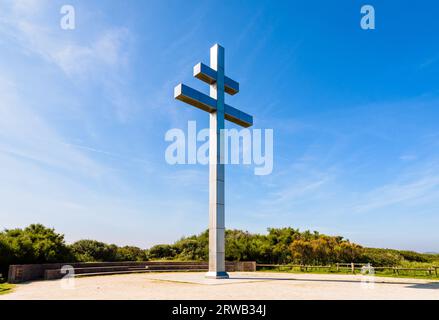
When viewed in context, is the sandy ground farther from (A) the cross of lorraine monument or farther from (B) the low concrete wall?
(A) the cross of lorraine monument

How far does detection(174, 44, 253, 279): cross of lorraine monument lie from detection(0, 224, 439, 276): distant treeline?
9330 mm

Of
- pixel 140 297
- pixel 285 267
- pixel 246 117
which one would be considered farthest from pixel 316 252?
pixel 140 297

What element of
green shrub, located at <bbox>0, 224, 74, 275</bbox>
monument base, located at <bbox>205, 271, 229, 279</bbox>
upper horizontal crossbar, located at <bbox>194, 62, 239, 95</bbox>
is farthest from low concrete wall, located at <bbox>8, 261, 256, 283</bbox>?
upper horizontal crossbar, located at <bbox>194, 62, 239, 95</bbox>

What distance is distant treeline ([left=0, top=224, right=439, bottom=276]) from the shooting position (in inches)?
709

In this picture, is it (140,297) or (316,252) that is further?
(316,252)

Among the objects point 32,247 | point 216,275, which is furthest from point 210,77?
point 32,247

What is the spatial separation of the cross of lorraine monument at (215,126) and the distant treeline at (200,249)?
9.33 meters

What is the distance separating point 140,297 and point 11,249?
34.3ft

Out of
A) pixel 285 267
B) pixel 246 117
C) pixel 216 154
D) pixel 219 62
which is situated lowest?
pixel 285 267

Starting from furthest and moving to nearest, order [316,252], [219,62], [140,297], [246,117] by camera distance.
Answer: [316,252] → [246,117] → [219,62] → [140,297]

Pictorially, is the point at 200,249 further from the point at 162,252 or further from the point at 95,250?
the point at 95,250

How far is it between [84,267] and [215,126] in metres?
11.3
